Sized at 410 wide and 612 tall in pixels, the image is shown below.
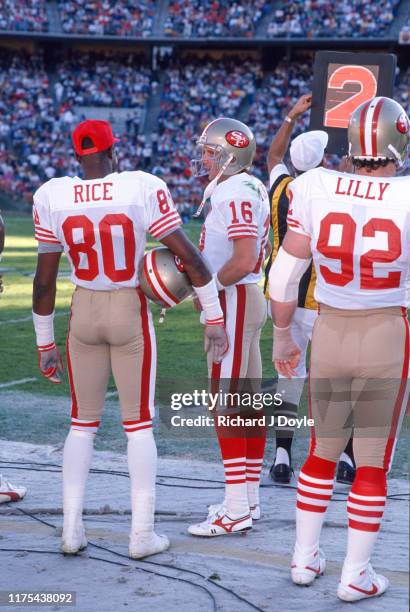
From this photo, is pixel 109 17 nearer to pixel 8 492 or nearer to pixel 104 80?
pixel 104 80

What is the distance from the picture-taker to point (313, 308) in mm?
5703

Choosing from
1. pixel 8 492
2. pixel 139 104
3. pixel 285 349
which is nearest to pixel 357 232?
pixel 285 349

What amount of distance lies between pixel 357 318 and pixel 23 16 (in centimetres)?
3751

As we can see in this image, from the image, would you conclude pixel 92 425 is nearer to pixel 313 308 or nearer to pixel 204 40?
pixel 313 308

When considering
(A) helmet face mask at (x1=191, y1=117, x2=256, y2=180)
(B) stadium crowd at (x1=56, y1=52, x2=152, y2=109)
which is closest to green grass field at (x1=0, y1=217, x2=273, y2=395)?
(A) helmet face mask at (x1=191, y1=117, x2=256, y2=180)

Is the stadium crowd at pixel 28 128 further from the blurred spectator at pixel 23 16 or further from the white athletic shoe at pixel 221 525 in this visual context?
the white athletic shoe at pixel 221 525

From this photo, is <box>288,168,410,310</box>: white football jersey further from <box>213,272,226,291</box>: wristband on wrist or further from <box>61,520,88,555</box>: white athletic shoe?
<box>61,520,88,555</box>: white athletic shoe

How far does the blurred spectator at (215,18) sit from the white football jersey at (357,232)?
115ft

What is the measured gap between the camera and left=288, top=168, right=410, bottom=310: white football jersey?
3805 mm

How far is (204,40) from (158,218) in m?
34.8

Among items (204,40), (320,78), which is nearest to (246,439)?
(320,78)

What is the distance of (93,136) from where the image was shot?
175 inches

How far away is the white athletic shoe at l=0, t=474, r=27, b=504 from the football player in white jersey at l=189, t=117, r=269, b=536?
3.53 feet

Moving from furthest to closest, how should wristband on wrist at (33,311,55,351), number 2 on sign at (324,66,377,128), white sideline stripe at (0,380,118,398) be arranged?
white sideline stripe at (0,380,118,398) < number 2 on sign at (324,66,377,128) < wristband on wrist at (33,311,55,351)
